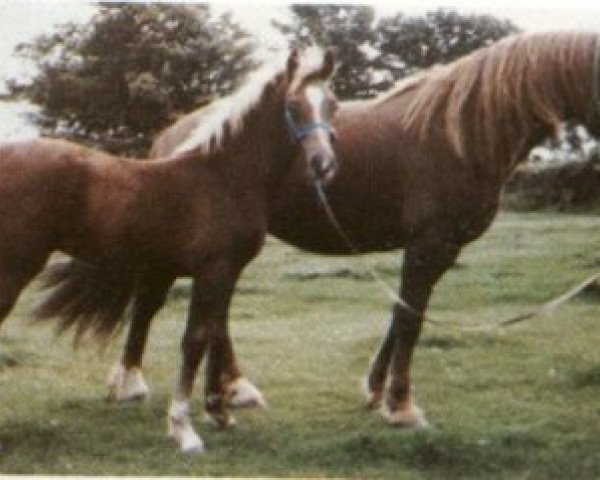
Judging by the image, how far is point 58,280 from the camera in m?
2.17

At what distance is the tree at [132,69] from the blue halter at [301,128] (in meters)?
0.23

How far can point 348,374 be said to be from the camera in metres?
2.21

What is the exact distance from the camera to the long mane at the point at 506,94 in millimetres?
2156

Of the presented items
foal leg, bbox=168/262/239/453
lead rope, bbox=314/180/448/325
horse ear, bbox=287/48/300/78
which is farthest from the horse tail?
horse ear, bbox=287/48/300/78

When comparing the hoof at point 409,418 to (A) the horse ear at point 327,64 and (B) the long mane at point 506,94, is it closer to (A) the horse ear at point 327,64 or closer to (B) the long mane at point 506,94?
(B) the long mane at point 506,94

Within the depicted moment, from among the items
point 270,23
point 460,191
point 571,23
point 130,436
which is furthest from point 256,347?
point 571,23

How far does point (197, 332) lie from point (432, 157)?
0.65 m

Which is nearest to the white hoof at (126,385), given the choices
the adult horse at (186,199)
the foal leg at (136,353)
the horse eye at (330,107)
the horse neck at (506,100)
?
the foal leg at (136,353)

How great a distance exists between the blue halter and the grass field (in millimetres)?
293

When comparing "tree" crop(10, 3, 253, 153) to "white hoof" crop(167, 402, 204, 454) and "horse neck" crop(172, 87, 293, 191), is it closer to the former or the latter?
"horse neck" crop(172, 87, 293, 191)

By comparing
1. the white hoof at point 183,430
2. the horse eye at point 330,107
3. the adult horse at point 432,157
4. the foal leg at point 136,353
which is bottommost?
the white hoof at point 183,430

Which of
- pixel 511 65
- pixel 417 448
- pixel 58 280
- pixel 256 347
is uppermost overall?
pixel 511 65

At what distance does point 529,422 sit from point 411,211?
1.75 ft

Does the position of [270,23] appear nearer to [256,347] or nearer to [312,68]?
[312,68]
